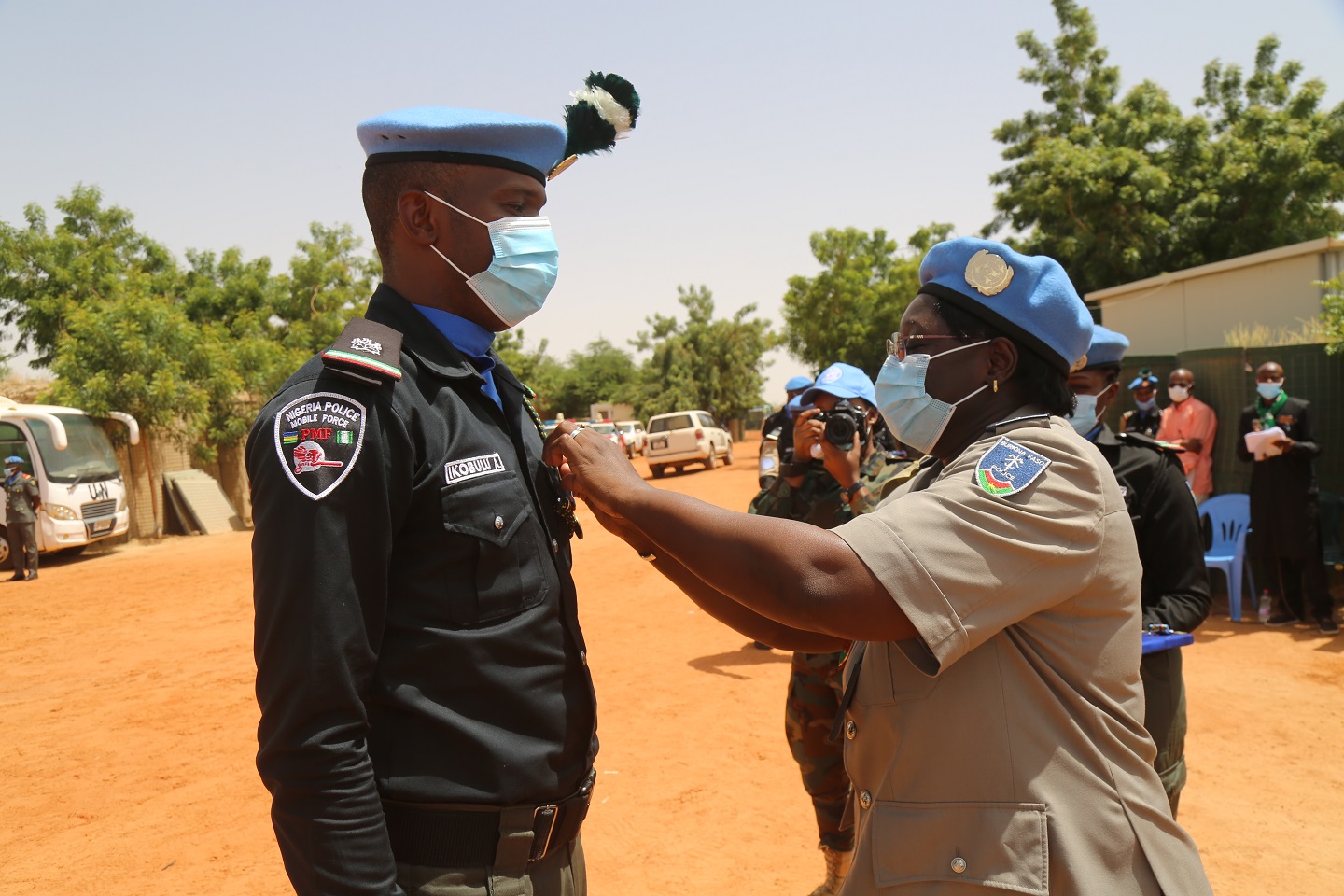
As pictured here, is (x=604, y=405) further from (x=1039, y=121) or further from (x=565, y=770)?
(x=565, y=770)

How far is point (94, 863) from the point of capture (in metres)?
4.84

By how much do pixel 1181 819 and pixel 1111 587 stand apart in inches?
161

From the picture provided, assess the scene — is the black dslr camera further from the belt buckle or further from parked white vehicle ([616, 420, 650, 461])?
parked white vehicle ([616, 420, 650, 461])

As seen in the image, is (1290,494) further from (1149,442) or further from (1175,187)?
(1175,187)

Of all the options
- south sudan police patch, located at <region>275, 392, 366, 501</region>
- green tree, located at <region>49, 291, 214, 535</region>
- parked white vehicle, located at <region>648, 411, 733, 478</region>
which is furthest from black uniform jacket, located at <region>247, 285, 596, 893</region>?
parked white vehicle, located at <region>648, 411, 733, 478</region>

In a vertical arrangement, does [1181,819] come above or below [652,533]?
below

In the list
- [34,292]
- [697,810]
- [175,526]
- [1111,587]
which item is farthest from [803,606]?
[34,292]

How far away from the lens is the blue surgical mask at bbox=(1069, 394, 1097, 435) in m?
3.78

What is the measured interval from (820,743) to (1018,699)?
2609 mm

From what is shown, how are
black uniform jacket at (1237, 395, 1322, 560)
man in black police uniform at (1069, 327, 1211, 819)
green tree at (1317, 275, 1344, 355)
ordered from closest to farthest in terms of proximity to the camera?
man in black police uniform at (1069, 327, 1211, 819)
black uniform jacket at (1237, 395, 1322, 560)
green tree at (1317, 275, 1344, 355)

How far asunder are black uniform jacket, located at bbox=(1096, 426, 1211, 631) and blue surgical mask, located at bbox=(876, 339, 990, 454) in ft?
5.48

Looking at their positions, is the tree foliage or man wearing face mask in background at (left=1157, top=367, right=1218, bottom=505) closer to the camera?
man wearing face mask in background at (left=1157, top=367, right=1218, bottom=505)

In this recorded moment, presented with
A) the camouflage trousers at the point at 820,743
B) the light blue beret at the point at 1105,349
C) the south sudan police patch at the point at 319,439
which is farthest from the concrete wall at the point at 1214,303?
the south sudan police patch at the point at 319,439

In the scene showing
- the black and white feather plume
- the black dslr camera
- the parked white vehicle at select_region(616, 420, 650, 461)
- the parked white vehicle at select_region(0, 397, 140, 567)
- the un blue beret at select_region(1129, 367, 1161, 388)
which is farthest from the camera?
the parked white vehicle at select_region(616, 420, 650, 461)
